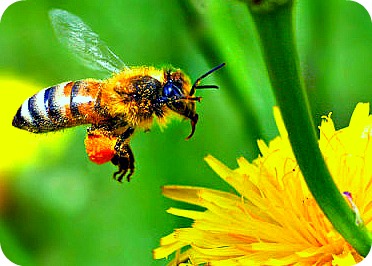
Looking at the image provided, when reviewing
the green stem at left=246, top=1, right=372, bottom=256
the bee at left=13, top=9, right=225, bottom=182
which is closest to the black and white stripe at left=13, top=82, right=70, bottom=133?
the bee at left=13, top=9, right=225, bottom=182

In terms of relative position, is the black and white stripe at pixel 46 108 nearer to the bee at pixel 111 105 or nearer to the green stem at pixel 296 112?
the bee at pixel 111 105

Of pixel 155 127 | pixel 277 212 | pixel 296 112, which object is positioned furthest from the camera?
pixel 155 127

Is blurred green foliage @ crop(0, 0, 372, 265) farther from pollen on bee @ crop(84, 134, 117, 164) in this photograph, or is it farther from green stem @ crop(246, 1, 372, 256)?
green stem @ crop(246, 1, 372, 256)

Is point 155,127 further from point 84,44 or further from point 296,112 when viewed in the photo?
point 296,112

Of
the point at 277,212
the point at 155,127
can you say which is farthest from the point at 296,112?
the point at 155,127

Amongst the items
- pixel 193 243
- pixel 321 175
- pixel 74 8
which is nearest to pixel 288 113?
pixel 321 175

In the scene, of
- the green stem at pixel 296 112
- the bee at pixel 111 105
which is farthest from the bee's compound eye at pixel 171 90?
the green stem at pixel 296 112
